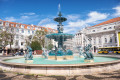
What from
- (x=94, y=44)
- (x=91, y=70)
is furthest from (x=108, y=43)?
(x=91, y=70)

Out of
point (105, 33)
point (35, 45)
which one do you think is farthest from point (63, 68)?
point (105, 33)

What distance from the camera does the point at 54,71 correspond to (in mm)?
6391

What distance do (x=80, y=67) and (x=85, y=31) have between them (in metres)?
56.5

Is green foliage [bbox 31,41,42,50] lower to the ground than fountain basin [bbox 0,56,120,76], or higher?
higher

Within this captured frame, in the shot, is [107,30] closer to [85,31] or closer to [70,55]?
[85,31]

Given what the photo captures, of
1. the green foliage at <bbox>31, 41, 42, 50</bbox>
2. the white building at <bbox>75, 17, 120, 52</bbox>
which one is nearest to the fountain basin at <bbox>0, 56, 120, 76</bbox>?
the green foliage at <bbox>31, 41, 42, 50</bbox>

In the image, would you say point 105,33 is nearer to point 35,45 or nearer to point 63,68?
point 35,45

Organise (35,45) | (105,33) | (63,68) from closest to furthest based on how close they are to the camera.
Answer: (63,68) < (35,45) < (105,33)

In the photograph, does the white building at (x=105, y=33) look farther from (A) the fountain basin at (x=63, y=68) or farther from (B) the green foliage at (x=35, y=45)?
(A) the fountain basin at (x=63, y=68)

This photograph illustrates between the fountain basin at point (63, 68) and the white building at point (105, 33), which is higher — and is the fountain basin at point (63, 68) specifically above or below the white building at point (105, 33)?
below

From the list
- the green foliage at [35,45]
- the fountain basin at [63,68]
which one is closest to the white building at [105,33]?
the green foliage at [35,45]

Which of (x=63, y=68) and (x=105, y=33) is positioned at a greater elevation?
(x=105, y=33)

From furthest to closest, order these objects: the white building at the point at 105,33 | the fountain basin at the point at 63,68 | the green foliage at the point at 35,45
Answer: the white building at the point at 105,33 → the green foliage at the point at 35,45 → the fountain basin at the point at 63,68

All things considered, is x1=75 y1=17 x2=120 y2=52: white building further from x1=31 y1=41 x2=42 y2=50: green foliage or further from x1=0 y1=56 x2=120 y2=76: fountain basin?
x1=0 y1=56 x2=120 y2=76: fountain basin
